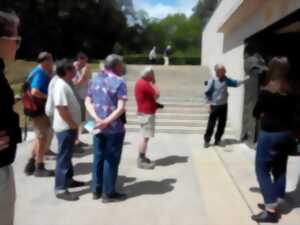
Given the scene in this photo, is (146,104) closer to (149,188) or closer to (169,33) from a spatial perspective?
(149,188)

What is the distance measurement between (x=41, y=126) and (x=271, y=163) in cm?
317

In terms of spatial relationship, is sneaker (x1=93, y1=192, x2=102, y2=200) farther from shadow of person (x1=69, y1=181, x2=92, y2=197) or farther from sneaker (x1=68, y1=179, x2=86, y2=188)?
sneaker (x1=68, y1=179, x2=86, y2=188)

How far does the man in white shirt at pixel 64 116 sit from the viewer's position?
467 cm

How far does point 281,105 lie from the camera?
4070 millimetres

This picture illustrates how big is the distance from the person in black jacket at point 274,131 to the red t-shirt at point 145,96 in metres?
2.24

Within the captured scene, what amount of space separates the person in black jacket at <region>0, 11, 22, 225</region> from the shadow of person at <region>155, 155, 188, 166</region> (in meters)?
4.51

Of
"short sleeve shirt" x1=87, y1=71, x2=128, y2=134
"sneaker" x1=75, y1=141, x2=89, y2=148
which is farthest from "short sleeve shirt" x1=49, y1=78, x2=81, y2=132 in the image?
"sneaker" x1=75, y1=141, x2=89, y2=148

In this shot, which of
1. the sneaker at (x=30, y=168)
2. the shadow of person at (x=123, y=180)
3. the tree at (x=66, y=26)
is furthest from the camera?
the tree at (x=66, y=26)

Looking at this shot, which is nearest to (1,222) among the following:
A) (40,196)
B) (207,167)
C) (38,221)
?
(38,221)

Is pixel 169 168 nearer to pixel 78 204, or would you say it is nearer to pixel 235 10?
pixel 78 204

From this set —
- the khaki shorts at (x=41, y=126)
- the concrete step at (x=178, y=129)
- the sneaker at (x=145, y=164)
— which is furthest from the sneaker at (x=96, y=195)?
the concrete step at (x=178, y=129)

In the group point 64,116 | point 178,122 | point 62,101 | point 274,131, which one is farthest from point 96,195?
point 178,122

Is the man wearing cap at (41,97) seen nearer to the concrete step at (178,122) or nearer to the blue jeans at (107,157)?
the blue jeans at (107,157)

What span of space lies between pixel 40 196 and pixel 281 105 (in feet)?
9.85
